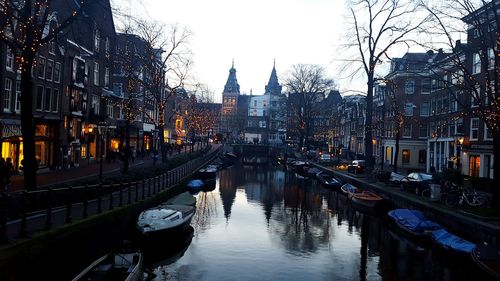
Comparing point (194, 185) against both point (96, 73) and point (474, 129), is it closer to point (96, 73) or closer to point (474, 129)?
point (96, 73)

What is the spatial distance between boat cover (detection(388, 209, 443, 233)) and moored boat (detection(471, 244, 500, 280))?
5.95m

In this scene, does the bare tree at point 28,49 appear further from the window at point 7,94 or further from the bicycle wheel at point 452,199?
the bicycle wheel at point 452,199

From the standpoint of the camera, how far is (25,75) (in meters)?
19.2

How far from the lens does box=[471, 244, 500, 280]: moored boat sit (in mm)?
17109

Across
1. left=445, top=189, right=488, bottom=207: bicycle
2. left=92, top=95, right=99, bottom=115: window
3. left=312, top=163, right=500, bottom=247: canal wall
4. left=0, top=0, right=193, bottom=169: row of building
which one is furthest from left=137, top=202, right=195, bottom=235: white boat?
left=92, top=95, right=99, bottom=115: window

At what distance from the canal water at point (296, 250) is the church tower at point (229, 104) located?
379ft

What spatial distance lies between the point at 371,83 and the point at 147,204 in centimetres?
2801

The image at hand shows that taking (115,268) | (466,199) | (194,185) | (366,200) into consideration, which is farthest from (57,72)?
(466,199)

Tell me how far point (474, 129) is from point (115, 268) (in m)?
40.0

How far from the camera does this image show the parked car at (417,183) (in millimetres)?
34938

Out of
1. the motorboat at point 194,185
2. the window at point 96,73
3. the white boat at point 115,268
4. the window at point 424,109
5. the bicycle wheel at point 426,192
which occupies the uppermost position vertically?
the window at point 96,73

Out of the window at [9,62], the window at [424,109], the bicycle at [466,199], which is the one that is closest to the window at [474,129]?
the bicycle at [466,199]

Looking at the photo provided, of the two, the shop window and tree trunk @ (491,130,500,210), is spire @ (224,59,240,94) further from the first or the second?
tree trunk @ (491,130,500,210)

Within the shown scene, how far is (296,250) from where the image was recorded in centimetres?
2355
